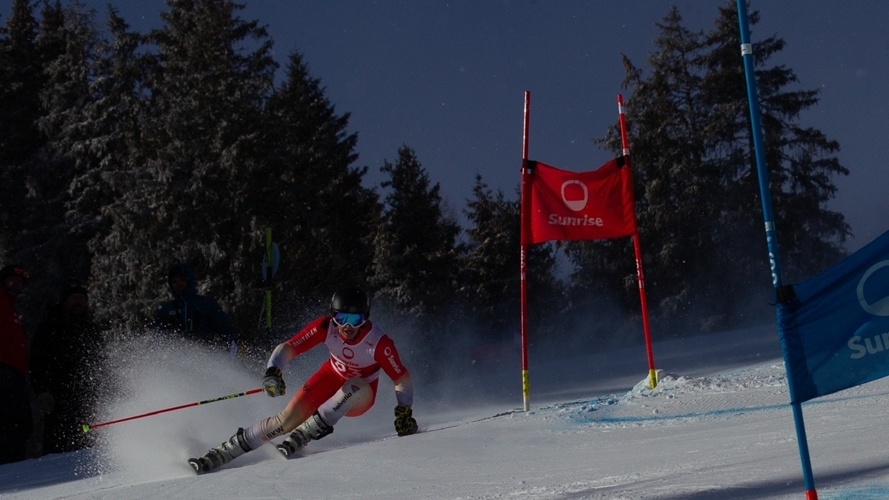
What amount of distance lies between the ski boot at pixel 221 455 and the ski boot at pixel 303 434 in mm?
297

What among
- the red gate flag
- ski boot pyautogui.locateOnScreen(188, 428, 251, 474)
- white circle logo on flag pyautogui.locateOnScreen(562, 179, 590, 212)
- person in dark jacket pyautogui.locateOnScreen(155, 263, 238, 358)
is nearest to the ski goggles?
ski boot pyautogui.locateOnScreen(188, 428, 251, 474)

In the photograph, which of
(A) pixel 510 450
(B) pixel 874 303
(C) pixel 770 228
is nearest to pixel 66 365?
(A) pixel 510 450

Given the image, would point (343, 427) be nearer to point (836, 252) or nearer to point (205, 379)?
point (205, 379)

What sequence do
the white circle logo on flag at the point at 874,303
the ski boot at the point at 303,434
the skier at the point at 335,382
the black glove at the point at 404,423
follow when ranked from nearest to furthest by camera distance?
the white circle logo on flag at the point at 874,303 < the ski boot at the point at 303,434 < the skier at the point at 335,382 < the black glove at the point at 404,423

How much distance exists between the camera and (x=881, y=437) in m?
5.02

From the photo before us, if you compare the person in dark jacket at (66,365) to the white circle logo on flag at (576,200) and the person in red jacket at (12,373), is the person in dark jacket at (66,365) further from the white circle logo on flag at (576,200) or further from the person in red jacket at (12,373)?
the white circle logo on flag at (576,200)

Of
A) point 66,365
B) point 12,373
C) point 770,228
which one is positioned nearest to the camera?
point 770,228

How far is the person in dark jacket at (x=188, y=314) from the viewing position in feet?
31.7

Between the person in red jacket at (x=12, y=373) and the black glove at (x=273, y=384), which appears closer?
the black glove at (x=273, y=384)

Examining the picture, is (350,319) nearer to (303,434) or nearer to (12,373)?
(303,434)

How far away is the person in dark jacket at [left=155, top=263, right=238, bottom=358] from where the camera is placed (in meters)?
9.66

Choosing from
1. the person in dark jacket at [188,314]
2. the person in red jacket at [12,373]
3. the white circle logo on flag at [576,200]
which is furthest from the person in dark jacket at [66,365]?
the white circle logo on flag at [576,200]

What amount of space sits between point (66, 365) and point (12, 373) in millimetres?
507

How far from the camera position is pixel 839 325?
3.61m
